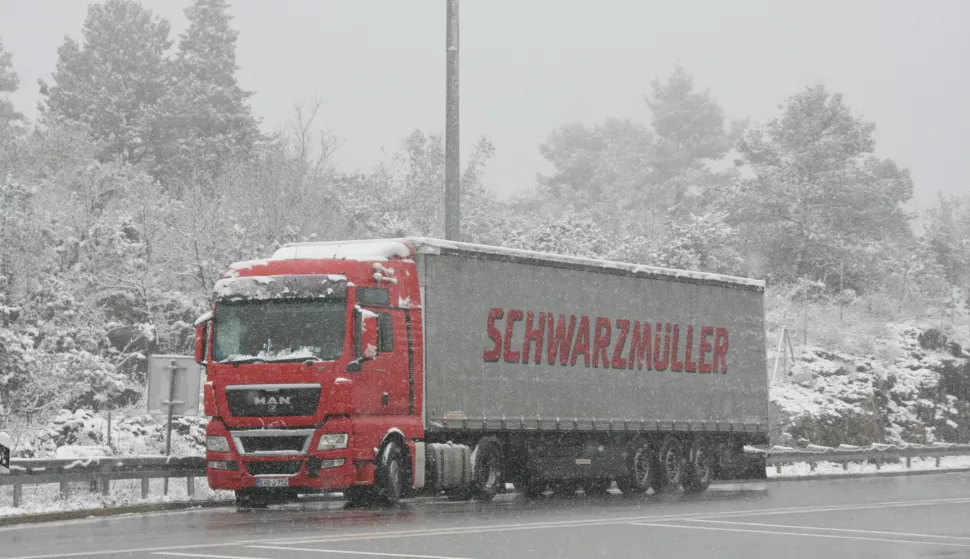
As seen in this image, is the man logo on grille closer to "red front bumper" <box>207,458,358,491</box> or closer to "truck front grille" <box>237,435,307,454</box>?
"truck front grille" <box>237,435,307,454</box>

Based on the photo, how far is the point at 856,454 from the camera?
121 ft

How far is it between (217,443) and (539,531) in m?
6.23

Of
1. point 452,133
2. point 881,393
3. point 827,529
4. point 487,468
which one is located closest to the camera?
point 827,529

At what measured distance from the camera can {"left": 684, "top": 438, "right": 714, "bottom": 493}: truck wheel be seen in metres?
27.9

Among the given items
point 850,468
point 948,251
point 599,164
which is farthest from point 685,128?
point 850,468

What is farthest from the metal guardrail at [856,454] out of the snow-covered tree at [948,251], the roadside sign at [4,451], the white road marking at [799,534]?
the snow-covered tree at [948,251]

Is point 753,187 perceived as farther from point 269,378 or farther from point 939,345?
point 269,378

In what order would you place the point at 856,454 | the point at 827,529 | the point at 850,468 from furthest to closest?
the point at 850,468 → the point at 856,454 → the point at 827,529

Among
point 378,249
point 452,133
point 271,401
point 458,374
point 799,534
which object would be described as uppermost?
point 452,133

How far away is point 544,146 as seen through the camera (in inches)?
4523

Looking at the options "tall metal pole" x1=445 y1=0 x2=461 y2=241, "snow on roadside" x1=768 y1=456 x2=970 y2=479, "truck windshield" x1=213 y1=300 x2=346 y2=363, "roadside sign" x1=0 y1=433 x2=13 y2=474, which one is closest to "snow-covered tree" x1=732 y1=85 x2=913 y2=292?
"snow on roadside" x1=768 y1=456 x2=970 y2=479

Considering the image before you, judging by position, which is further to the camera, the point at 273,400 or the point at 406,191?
the point at 406,191

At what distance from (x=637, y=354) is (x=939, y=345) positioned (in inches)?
1178

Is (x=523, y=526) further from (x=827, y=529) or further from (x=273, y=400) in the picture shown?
(x=273, y=400)
